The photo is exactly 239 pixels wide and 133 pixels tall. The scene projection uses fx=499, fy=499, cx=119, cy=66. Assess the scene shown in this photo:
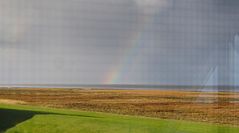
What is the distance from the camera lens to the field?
4.93 meters

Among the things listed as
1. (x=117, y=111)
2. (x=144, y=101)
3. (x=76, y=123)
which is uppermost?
(x=144, y=101)

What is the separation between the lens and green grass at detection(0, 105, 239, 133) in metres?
4.97

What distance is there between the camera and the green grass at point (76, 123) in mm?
4969

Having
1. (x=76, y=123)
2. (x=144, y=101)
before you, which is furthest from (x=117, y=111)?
(x=76, y=123)

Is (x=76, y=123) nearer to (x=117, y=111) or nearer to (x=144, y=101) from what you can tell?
(x=117, y=111)

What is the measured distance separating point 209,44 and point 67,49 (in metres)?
1.55

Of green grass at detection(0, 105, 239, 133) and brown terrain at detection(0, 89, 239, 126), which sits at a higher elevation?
brown terrain at detection(0, 89, 239, 126)

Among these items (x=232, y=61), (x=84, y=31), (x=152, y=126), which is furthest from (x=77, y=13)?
(x=232, y=61)

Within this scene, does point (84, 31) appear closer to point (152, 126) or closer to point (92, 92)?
point (92, 92)

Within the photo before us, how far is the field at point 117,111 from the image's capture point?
4934 millimetres

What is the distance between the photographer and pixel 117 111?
535 cm

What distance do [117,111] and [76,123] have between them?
1.53ft

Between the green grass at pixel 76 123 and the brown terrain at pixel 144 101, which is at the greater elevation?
the brown terrain at pixel 144 101

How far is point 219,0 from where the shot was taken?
554 centimetres
